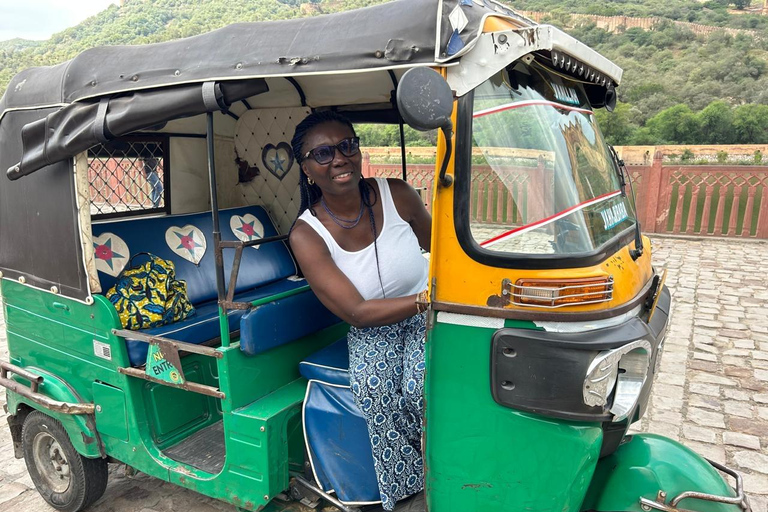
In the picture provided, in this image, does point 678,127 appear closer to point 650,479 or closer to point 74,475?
point 650,479

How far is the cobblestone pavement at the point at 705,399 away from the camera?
3.37 meters

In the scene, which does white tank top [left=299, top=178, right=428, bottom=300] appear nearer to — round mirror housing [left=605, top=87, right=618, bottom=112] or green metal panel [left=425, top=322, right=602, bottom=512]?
green metal panel [left=425, top=322, right=602, bottom=512]

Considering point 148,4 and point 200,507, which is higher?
point 148,4

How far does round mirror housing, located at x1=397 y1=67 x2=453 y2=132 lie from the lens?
161cm

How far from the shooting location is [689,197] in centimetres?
1218

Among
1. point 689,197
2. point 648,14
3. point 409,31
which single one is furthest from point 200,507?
point 648,14

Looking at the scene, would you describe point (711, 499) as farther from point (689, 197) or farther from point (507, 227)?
point (689, 197)

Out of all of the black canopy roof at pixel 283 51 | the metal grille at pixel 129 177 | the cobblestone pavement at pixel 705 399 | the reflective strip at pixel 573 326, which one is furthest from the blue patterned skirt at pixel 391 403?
the metal grille at pixel 129 177

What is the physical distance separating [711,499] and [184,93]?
247 centimetres

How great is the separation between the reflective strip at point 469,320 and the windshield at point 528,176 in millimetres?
246

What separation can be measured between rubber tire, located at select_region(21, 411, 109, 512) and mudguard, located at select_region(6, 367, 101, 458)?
9 cm

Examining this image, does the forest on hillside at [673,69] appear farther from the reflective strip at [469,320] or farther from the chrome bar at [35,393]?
the chrome bar at [35,393]

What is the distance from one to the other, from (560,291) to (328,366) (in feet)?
3.90

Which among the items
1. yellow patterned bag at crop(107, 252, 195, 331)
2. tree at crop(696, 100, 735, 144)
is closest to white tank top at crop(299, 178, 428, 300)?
yellow patterned bag at crop(107, 252, 195, 331)
